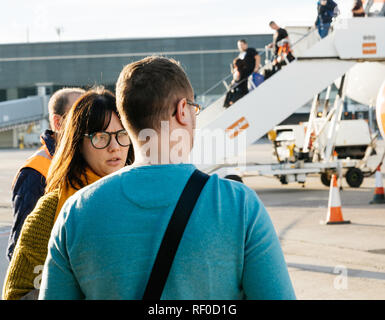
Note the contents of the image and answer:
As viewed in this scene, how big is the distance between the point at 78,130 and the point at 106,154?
18 centimetres

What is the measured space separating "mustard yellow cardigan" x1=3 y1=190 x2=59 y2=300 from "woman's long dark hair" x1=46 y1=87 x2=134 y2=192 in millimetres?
232

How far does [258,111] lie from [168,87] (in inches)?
455

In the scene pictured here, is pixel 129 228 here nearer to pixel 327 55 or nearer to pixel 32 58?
pixel 327 55

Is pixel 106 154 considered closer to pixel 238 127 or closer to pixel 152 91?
pixel 152 91

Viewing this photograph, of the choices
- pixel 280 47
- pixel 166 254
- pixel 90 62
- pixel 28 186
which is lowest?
pixel 90 62

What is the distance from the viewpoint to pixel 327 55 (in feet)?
44.8

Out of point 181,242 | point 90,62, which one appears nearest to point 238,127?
point 181,242

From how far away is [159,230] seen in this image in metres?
1.78

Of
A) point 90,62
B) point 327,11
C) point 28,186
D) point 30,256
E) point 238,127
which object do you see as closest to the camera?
point 30,256

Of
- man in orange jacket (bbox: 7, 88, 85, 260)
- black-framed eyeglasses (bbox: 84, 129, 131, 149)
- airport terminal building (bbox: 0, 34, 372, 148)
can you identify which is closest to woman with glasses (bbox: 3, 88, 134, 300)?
black-framed eyeglasses (bbox: 84, 129, 131, 149)

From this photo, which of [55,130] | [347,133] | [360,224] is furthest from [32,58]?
[55,130]

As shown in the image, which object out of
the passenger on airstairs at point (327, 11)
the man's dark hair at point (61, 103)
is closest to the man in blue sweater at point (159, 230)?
the man's dark hair at point (61, 103)

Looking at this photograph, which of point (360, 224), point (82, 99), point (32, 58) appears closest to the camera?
point (82, 99)

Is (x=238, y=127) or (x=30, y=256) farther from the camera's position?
(x=238, y=127)
